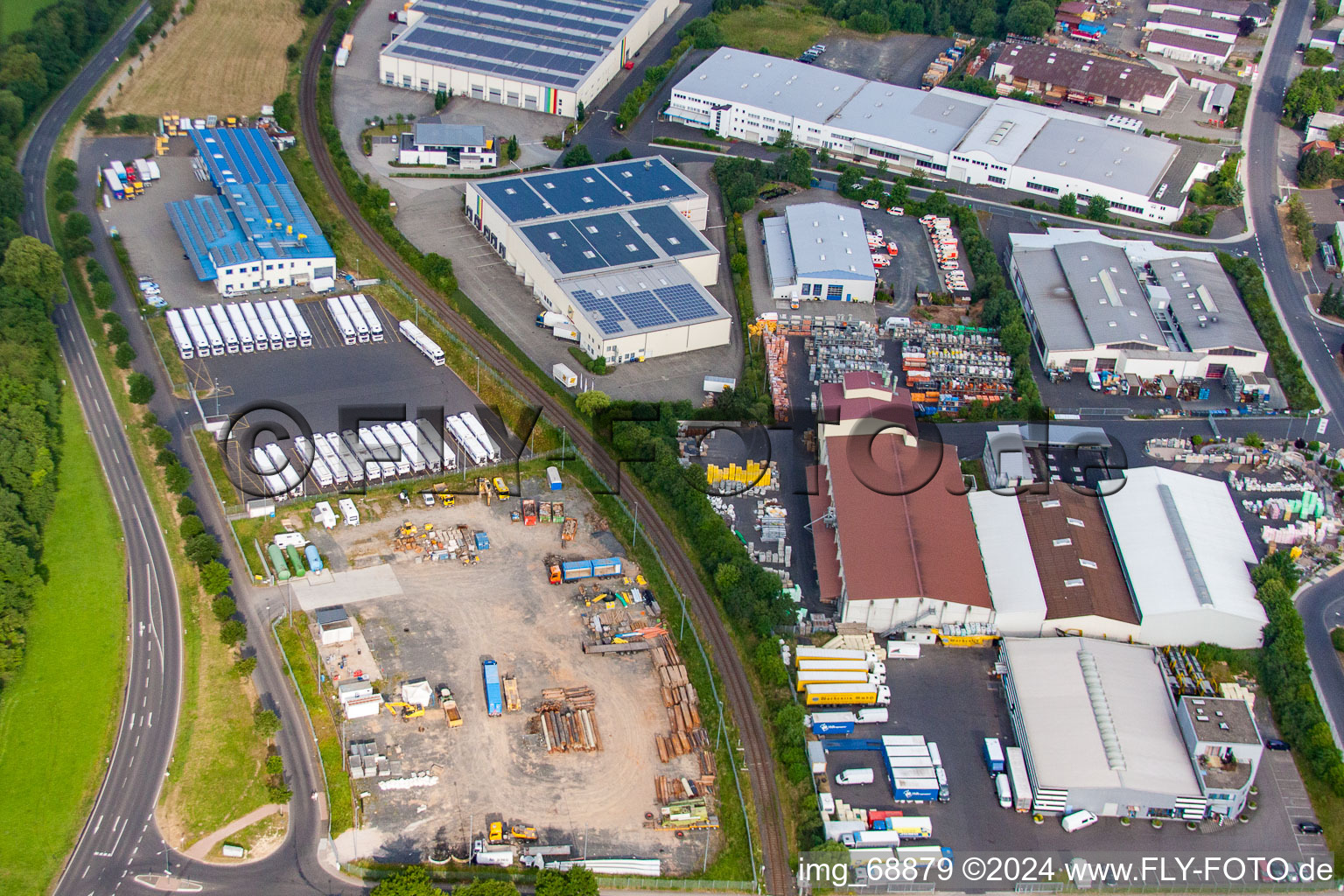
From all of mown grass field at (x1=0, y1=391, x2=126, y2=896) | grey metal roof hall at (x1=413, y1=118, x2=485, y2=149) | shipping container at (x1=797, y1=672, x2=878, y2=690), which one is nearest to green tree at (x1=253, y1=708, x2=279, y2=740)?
mown grass field at (x1=0, y1=391, x2=126, y2=896)

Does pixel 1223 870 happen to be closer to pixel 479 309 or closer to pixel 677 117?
pixel 479 309

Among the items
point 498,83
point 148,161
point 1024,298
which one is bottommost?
point 1024,298

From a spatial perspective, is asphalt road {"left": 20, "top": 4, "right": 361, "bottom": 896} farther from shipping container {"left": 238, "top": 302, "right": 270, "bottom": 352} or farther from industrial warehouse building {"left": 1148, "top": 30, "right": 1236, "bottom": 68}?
industrial warehouse building {"left": 1148, "top": 30, "right": 1236, "bottom": 68}

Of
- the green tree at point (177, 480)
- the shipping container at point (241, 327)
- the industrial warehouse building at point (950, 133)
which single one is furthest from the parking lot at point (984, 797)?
the industrial warehouse building at point (950, 133)

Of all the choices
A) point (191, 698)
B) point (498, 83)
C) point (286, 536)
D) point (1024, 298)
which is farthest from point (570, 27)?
point (191, 698)

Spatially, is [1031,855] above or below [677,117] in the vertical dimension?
below
